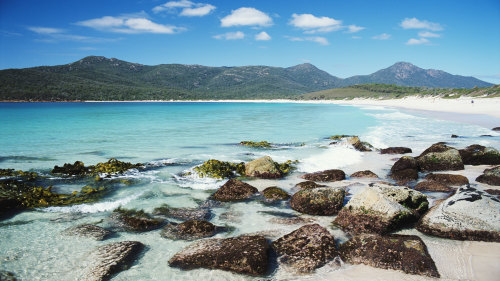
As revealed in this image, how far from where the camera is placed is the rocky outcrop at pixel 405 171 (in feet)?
31.3

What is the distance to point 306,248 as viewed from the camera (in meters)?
4.96

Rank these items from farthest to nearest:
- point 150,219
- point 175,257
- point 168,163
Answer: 1. point 168,163
2. point 150,219
3. point 175,257

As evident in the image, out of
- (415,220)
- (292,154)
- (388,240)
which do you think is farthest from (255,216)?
(292,154)

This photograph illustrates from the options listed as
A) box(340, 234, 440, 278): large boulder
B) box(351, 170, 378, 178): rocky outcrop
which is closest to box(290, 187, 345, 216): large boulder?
box(340, 234, 440, 278): large boulder

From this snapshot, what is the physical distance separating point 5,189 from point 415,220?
10707mm

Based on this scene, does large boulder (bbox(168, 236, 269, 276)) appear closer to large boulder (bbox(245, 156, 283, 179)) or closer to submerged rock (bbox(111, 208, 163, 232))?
submerged rock (bbox(111, 208, 163, 232))

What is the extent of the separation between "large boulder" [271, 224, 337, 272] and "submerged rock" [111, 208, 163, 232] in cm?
277

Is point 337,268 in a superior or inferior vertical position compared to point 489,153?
inferior

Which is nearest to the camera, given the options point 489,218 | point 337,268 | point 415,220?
point 337,268

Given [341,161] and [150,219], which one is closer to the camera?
[150,219]

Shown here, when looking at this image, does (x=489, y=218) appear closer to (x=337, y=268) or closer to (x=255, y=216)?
(x=337, y=268)

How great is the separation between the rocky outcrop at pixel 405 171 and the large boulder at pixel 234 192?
5116 mm

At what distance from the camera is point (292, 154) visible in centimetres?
1452

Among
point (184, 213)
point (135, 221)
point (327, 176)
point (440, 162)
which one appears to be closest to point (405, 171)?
point (440, 162)
